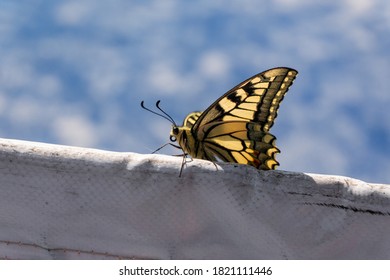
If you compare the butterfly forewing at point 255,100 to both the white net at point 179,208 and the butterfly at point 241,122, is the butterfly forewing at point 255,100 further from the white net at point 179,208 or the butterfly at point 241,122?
the white net at point 179,208

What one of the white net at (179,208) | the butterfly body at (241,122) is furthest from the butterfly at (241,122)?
the white net at (179,208)

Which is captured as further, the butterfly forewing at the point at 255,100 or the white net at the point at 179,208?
the butterfly forewing at the point at 255,100

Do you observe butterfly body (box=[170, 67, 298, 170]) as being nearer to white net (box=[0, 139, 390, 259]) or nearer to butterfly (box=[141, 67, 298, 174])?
butterfly (box=[141, 67, 298, 174])

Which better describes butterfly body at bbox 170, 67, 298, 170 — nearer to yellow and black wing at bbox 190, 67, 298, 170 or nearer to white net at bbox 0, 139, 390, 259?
yellow and black wing at bbox 190, 67, 298, 170

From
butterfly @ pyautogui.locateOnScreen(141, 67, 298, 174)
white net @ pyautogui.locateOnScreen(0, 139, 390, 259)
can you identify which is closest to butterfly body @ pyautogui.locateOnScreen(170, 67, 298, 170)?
butterfly @ pyautogui.locateOnScreen(141, 67, 298, 174)

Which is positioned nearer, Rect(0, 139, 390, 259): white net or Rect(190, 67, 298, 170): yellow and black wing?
Rect(0, 139, 390, 259): white net

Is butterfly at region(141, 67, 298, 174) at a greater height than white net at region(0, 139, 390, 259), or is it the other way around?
butterfly at region(141, 67, 298, 174)

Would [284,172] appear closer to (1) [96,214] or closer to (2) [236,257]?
(2) [236,257]

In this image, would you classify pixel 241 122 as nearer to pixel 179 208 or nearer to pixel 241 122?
pixel 241 122
